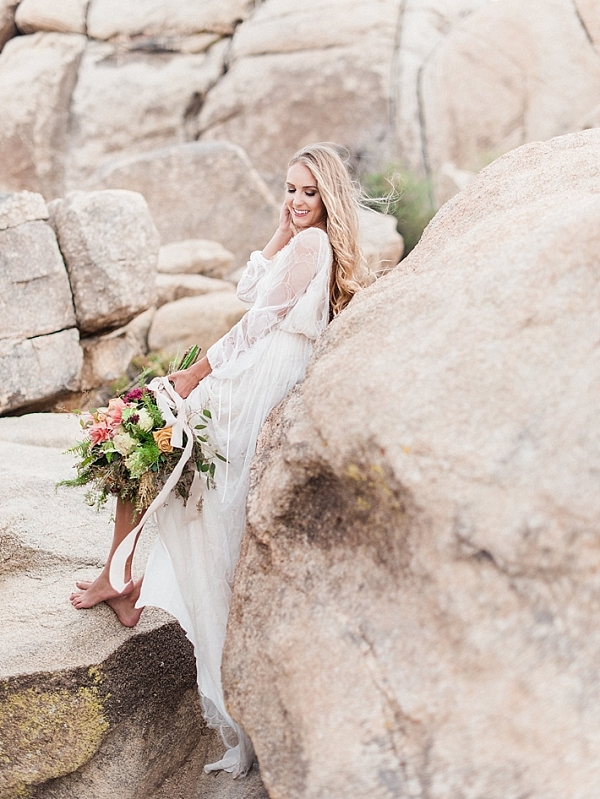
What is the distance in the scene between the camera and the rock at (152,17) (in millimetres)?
12930

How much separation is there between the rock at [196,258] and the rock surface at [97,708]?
6216 millimetres

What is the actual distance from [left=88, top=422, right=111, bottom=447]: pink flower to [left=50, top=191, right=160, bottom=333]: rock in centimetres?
410

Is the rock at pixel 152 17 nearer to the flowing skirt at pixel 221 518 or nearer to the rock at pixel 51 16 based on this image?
the rock at pixel 51 16

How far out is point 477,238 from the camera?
2672mm

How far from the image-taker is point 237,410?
320cm

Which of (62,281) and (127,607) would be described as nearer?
(127,607)

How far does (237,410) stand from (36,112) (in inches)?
428

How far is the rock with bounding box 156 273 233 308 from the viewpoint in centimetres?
917

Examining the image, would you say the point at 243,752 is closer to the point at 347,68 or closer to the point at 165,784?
the point at 165,784

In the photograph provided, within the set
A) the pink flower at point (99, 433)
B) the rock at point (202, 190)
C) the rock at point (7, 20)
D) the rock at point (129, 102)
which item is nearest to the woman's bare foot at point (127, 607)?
the pink flower at point (99, 433)

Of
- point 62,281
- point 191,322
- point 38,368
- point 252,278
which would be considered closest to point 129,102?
point 191,322

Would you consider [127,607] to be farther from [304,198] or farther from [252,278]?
[304,198]

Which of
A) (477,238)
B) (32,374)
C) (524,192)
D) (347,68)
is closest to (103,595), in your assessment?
(477,238)

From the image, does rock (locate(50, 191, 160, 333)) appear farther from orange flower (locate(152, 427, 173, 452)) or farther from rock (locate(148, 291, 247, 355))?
orange flower (locate(152, 427, 173, 452))
